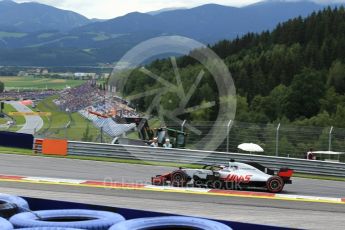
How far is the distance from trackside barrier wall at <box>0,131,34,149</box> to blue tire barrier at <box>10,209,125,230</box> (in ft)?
60.7

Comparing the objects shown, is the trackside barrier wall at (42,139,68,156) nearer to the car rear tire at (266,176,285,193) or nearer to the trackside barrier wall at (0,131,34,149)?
the trackside barrier wall at (0,131,34,149)

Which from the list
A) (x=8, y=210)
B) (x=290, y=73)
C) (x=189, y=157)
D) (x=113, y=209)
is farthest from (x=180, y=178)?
(x=290, y=73)

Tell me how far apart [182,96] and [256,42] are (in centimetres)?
9791

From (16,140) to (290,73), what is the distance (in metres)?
78.2

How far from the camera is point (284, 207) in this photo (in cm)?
Answer: 1156

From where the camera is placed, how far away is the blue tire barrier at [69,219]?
4852 mm

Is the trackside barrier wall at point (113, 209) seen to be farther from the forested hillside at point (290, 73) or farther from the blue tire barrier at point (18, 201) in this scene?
the forested hillside at point (290, 73)

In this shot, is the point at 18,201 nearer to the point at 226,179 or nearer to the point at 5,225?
the point at 5,225

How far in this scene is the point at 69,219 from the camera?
5.49 m

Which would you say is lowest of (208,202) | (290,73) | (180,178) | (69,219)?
(208,202)

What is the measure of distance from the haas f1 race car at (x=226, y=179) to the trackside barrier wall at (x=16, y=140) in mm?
10901

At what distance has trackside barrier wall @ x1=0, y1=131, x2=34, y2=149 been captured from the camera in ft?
77.3

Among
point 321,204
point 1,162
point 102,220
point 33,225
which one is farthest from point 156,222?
point 1,162

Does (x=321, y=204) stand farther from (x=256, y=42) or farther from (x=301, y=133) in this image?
(x=256, y=42)
